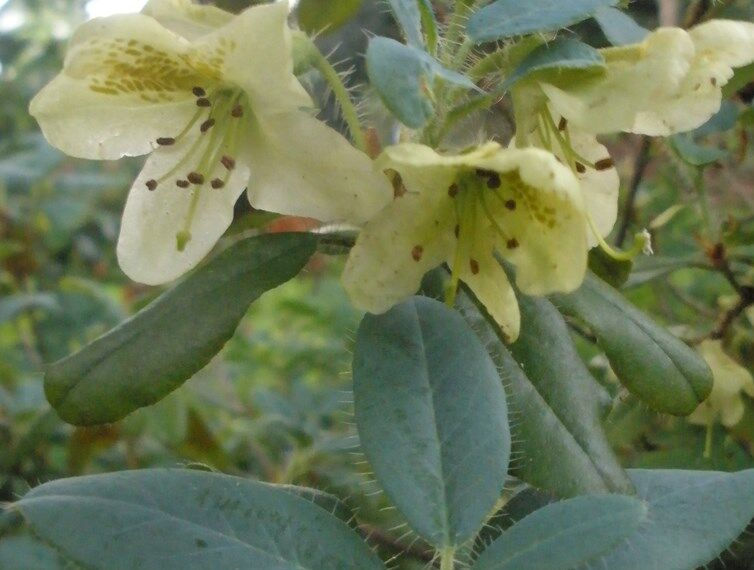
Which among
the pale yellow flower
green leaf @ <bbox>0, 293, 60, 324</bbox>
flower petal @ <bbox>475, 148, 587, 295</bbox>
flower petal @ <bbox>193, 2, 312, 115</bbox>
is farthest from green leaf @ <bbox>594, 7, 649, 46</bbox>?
green leaf @ <bbox>0, 293, 60, 324</bbox>

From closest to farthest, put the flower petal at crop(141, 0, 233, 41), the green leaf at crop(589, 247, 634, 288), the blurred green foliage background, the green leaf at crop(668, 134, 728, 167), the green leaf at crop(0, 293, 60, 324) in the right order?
the flower petal at crop(141, 0, 233, 41), the green leaf at crop(589, 247, 634, 288), the green leaf at crop(668, 134, 728, 167), the blurred green foliage background, the green leaf at crop(0, 293, 60, 324)

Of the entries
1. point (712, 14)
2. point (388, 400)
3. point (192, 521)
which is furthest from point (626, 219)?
point (192, 521)

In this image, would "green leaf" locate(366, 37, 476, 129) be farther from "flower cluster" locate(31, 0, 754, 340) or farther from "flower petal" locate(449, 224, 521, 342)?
"flower petal" locate(449, 224, 521, 342)

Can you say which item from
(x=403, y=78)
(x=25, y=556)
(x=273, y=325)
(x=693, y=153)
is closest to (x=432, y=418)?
(x=403, y=78)

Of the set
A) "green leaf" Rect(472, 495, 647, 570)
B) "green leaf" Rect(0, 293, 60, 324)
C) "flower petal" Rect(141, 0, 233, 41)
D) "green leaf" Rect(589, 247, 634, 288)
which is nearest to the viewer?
"green leaf" Rect(472, 495, 647, 570)

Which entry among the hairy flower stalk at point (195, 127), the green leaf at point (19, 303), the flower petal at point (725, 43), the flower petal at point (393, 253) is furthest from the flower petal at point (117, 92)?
the green leaf at point (19, 303)

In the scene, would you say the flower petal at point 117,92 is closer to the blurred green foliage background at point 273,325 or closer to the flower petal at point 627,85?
the blurred green foliage background at point 273,325
